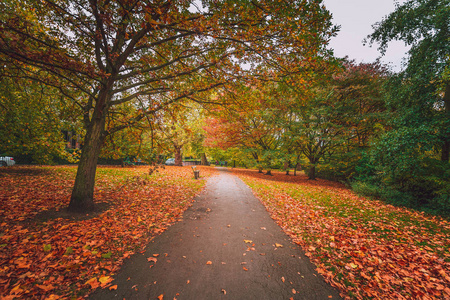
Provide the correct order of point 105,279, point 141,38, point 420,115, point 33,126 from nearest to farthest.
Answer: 1. point 105,279
2. point 141,38
3. point 420,115
4. point 33,126

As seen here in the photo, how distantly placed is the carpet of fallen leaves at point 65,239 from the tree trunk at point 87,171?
0.51 metres

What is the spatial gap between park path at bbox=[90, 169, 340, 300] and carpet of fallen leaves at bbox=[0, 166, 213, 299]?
42 centimetres

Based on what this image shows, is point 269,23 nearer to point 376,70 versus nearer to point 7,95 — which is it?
point 7,95

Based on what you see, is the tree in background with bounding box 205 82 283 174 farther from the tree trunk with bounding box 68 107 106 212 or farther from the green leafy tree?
the tree trunk with bounding box 68 107 106 212

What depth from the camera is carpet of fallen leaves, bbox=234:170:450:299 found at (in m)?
2.77

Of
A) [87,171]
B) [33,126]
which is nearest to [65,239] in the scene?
[87,171]

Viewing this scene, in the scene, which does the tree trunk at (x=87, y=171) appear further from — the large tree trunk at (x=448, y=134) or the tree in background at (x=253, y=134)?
the large tree trunk at (x=448, y=134)

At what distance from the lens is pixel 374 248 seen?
12.7 feet

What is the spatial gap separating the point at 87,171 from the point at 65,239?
202 centimetres

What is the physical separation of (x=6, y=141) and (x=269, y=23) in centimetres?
1380

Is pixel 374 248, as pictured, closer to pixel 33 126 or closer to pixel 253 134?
pixel 253 134

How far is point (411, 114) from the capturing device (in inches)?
301

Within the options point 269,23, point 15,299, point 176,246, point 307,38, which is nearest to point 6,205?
point 15,299

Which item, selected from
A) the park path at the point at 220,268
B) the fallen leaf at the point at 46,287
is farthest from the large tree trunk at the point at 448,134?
the fallen leaf at the point at 46,287
